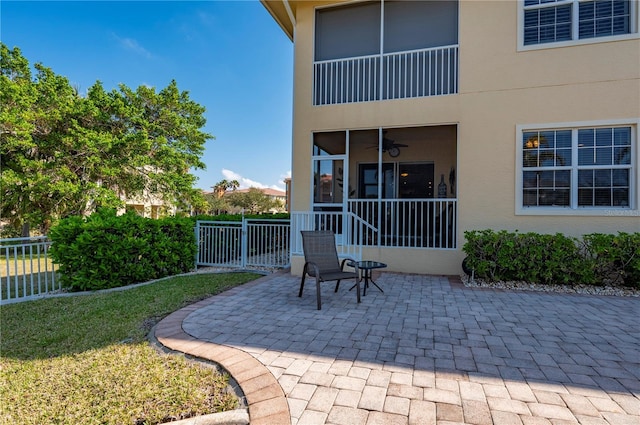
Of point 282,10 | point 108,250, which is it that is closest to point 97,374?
point 108,250

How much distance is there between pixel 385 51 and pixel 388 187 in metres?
4.13

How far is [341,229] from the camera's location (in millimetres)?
8086

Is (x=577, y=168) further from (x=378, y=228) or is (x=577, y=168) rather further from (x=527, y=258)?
(x=378, y=228)

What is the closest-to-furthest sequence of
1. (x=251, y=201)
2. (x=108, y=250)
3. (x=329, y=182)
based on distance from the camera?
(x=108, y=250), (x=329, y=182), (x=251, y=201)

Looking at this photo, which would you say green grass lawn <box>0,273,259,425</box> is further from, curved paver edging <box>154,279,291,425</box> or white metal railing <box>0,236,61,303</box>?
white metal railing <box>0,236,61,303</box>

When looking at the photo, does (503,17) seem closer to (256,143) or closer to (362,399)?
(362,399)

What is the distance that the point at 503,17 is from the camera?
7.23 metres

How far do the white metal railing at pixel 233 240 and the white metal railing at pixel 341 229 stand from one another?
1013 millimetres

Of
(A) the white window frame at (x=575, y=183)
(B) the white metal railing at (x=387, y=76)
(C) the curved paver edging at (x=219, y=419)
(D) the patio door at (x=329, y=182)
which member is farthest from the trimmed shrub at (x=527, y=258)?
(C) the curved paver edging at (x=219, y=419)

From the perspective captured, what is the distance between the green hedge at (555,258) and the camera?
5.95 meters

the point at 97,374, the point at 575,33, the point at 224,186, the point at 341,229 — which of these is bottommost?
the point at 97,374

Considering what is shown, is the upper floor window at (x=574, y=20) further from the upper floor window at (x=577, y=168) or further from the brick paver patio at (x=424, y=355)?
the brick paver patio at (x=424, y=355)

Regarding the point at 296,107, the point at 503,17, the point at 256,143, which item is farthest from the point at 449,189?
the point at 256,143

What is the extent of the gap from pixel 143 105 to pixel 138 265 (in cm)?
1553
